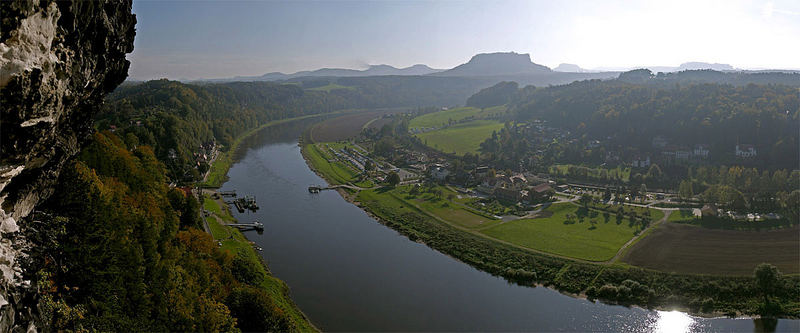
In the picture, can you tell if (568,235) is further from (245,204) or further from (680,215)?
(245,204)

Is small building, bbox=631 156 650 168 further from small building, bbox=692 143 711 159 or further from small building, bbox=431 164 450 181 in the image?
small building, bbox=431 164 450 181

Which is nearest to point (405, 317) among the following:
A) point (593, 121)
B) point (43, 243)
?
point (43, 243)

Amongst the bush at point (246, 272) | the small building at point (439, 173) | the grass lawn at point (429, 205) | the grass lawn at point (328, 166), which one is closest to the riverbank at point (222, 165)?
the grass lawn at point (328, 166)

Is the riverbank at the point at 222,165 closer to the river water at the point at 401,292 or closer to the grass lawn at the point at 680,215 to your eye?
the river water at the point at 401,292

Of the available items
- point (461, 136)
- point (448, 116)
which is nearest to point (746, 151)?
point (461, 136)

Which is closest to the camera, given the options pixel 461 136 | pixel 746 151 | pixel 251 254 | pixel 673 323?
pixel 673 323

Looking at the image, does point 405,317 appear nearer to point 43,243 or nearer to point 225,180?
point 43,243

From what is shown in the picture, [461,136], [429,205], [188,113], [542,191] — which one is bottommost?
[429,205]

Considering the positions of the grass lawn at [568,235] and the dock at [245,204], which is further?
the dock at [245,204]
